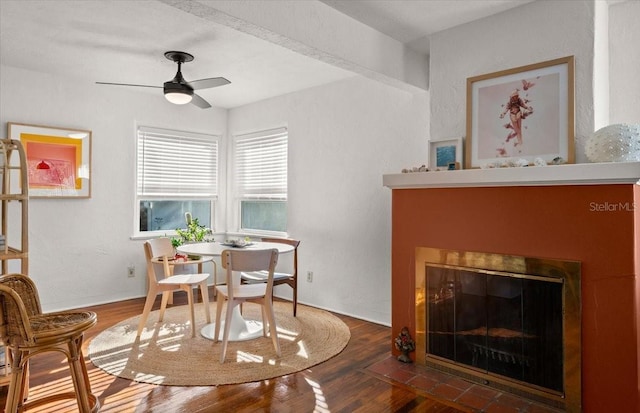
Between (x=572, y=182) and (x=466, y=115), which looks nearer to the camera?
(x=572, y=182)

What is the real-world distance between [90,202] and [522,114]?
170 inches

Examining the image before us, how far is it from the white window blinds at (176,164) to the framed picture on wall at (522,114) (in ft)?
12.3

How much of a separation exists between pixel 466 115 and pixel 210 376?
252 centimetres

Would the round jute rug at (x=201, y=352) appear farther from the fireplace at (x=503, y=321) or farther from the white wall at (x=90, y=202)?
the white wall at (x=90, y=202)

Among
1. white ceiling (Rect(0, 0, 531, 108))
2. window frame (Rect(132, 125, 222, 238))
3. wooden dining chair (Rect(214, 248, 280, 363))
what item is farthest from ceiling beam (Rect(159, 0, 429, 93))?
window frame (Rect(132, 125, 222, 238))

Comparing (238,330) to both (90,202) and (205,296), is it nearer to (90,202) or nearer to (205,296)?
(205,296)

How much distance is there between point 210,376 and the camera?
2.72 m

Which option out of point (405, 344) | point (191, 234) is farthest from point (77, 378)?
point (191, 234)

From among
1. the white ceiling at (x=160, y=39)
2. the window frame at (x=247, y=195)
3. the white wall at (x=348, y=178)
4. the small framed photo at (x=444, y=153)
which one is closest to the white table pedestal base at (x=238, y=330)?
the white wall at (x=348, y=178)

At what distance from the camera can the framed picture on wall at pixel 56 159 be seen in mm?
4113

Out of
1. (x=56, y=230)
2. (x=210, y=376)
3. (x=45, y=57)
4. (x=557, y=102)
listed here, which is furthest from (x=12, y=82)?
(x=557, y=102)

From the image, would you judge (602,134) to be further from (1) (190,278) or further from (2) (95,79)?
(2) (95,79)

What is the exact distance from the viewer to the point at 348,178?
4.34 metres

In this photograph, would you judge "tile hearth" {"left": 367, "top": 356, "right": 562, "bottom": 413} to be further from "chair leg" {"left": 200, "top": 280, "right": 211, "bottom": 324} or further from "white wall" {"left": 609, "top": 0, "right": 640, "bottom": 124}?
"white wall" {"left": 609, "top": 0, "right": 640, "bottom": 124}
